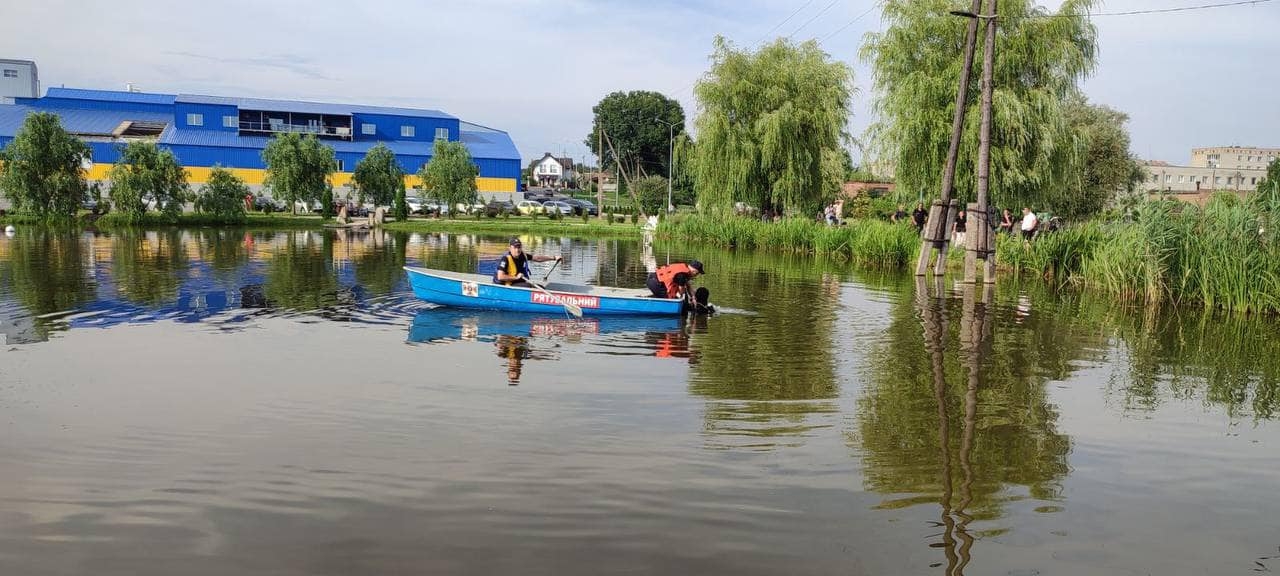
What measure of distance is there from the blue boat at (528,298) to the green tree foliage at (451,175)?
150 feet

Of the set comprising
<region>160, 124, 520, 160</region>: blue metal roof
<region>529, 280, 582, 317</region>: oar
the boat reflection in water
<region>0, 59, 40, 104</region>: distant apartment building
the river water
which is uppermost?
<region>0, 59, 40, 104</region>: distant apartment building

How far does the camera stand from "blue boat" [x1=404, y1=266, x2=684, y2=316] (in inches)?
653

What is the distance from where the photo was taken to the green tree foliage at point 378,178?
62312 millimetres

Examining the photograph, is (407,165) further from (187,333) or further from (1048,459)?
(1048,459)

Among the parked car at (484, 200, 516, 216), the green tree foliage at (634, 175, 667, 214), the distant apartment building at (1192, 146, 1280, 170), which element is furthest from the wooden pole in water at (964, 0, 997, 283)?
the distant apartment building at (1192, 146, 1280, 170)

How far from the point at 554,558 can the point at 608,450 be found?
2.41 metres

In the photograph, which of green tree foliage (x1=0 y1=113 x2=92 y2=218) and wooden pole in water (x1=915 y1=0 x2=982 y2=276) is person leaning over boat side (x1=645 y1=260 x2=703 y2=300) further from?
green tree foliage (x1=0 y1=113 x2=92 y2=218)

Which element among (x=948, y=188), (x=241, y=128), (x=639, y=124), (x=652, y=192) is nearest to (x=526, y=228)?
(x=652, y=192)

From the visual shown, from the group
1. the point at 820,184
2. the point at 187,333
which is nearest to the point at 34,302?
the point at 187,333

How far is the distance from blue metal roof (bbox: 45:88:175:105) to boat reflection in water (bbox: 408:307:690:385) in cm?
7672

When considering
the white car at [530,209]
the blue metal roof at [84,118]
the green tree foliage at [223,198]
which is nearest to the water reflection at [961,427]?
the green tree foliage at [223,198]

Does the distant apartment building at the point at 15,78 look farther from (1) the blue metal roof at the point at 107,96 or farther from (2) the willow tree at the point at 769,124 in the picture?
(2) the willow tree at the point at 769,124

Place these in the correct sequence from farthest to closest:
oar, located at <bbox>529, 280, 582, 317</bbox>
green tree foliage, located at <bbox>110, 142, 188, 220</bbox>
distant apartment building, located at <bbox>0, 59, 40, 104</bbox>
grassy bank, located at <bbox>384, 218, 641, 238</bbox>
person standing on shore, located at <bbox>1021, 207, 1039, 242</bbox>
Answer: distant apartment building, located at <bbox>0, 59, 40, 104</bbox>, grassy bank, located at <bbox>384, 218, 641, 238</bbox>, green tree foliage, located at <bbox>110, 142, 188, 220</bbox>, person standing on shore, located at <bbox>1021, 207, 1039, 242</bbox>, oar, located at <bbox>529, 280, 582, 317</bbox>

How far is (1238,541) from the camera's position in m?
6.54
